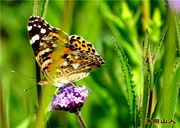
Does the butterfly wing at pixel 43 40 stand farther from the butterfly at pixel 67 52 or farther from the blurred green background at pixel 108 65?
the blurred green background at pixel 108 65

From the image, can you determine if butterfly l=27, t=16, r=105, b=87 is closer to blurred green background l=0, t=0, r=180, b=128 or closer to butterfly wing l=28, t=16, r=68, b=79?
butterfly wing l=28, t=16, r=68, b=79

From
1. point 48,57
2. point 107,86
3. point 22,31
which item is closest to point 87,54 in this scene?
point 48,57

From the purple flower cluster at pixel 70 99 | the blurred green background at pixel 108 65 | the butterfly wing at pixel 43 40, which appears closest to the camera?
the purple flower cluster at pixel 70 99

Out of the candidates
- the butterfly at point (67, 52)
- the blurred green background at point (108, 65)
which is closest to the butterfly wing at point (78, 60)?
the butterfly at point (67, 52)

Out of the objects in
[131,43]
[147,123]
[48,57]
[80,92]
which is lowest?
[147,123]

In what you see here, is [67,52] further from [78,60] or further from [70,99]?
[70,99]

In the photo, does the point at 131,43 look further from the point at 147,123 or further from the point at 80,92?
the point at 147,123

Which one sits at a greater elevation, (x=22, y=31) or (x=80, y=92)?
(x=22, y=31)

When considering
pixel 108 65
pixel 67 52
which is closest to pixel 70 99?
pixel 67 52
